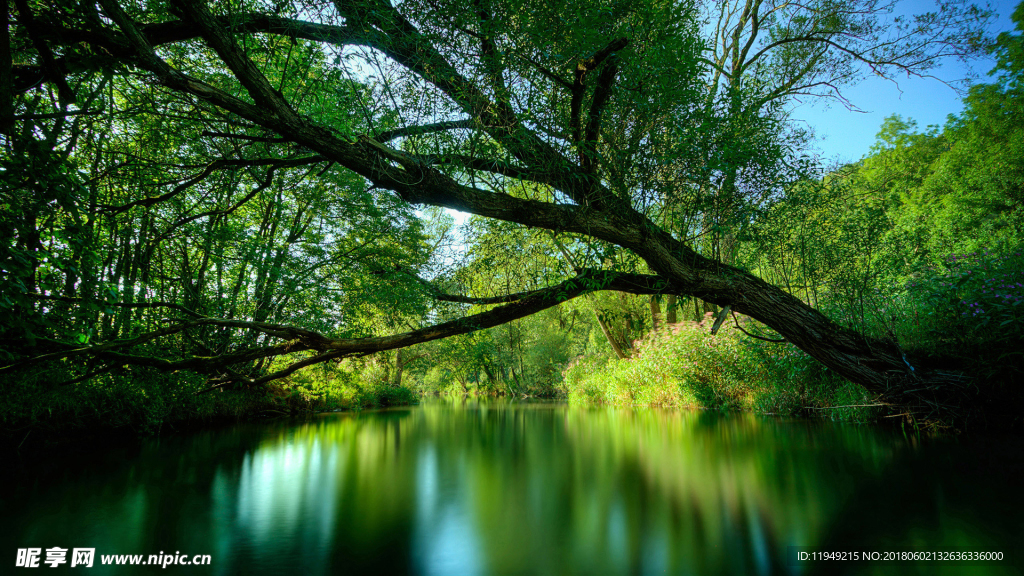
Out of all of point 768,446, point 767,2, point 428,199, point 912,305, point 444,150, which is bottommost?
point 768,446

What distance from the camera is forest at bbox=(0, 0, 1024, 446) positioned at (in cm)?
326

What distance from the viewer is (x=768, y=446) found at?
5.33 metres

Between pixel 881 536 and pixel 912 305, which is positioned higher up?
pixel 912 305

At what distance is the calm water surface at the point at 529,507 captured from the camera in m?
2.27

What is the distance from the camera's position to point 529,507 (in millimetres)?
3207

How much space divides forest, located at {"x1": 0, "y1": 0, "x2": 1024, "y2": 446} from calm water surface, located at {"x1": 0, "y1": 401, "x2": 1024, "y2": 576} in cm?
134

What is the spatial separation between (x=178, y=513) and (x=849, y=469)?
6134 mm

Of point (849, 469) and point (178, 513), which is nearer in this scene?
point (178, 513)

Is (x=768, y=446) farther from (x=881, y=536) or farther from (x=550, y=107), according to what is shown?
(x=550, y=107)

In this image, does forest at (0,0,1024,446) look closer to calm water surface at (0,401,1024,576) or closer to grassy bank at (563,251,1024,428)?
grassy bank at (563,251,1024,428)

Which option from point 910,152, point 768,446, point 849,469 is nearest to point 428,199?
point 849,469

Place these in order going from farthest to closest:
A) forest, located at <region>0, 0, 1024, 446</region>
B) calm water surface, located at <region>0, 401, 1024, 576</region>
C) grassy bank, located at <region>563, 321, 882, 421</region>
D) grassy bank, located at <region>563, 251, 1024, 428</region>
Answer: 1. grassy bank, located at <region>563, 321, 882, 421</region>
2. grassy bank, located at <region>563, 251, 1024, 428</region>
3. forest, located at <region>0, 0, 1024, 446</region>
4. calm water surface, located at <region>0, 401, 1024, 576</region>

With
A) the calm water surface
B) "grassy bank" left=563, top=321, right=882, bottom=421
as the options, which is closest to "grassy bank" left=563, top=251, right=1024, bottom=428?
"grassy bank" left=563, top=321, right=882, bottom=421

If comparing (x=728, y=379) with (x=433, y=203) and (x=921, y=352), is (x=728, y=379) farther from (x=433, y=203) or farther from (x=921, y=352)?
(x=433, y=203)
